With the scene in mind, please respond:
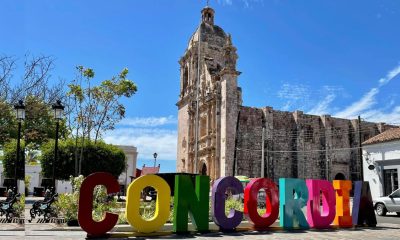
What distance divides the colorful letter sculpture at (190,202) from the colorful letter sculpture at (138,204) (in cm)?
30

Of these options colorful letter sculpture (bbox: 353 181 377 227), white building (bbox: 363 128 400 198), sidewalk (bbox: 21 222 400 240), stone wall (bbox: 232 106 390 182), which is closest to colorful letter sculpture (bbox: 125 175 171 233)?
sidewalk (bbox: 21 222 400 240)

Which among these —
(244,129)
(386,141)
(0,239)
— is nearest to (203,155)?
(244,129)

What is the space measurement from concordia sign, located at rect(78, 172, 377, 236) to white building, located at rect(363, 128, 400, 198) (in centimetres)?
1276

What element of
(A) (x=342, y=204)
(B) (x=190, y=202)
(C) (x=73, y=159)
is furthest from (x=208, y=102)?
(B) (x=190, y=202)

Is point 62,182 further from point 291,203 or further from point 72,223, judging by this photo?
point 291,203

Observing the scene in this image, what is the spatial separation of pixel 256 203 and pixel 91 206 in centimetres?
469

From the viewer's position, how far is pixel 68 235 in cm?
1013

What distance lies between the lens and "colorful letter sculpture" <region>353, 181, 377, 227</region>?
523 inches

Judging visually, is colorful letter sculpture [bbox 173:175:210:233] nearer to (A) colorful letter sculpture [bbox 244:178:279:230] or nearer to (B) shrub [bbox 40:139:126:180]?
(A) colorful letter sculpture [bbox 244:178:279:230]

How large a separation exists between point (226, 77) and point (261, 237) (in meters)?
25.9

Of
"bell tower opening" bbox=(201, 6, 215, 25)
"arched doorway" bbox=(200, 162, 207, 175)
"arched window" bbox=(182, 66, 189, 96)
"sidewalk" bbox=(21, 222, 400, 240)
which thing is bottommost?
"sidewalk" bbox=(21, 222, 400, 240)

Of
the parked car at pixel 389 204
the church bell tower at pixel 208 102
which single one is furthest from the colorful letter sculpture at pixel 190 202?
the church bell tower at pixel 208 102

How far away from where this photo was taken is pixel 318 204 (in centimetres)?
1244

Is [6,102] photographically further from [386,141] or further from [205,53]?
[205,53]
